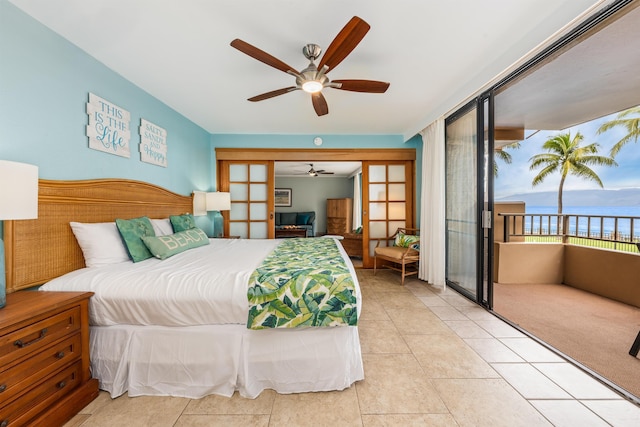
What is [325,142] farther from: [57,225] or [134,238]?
[57,225]

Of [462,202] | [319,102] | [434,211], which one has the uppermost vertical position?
[319,102]

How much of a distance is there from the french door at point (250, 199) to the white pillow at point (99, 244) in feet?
8.22

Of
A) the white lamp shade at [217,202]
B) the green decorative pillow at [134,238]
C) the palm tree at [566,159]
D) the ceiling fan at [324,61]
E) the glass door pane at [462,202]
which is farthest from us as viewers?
the palm tree at [566,159]

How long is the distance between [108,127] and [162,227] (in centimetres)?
107

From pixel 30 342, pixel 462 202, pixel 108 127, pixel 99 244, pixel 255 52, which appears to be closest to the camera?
pixel 30 342

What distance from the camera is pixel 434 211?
3500 millimetres

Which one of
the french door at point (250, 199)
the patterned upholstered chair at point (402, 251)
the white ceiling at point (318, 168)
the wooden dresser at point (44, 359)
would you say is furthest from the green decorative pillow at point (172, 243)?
the white ceiling at point (318, 168)

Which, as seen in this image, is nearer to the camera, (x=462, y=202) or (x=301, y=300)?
(x=301, y=300)

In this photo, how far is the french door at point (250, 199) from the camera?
4574 millimetres

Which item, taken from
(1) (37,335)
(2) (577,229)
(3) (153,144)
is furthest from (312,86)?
(2) (577,229)

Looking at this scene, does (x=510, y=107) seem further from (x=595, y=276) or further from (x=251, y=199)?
(x=251, y=199)

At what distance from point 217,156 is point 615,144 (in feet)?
23.7

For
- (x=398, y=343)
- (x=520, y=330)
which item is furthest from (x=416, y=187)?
(x=398, y=343)

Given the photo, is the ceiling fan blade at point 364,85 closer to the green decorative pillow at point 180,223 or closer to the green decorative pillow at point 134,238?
the green decorative pillow at point 134,238
